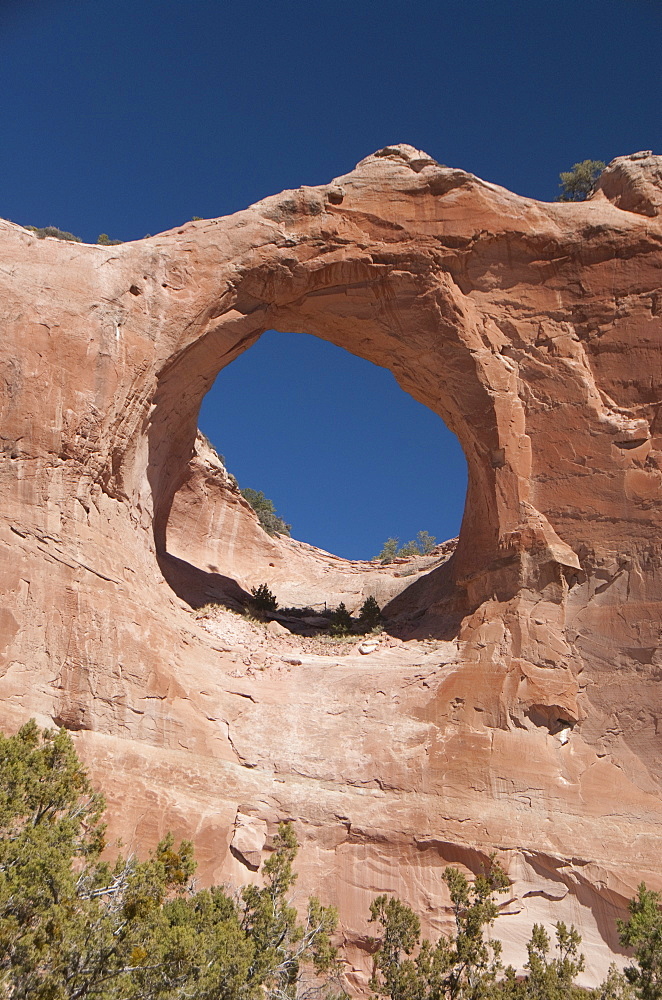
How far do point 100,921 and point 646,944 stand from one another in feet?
18.9

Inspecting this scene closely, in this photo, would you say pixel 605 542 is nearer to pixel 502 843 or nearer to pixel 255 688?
pixel 502 843

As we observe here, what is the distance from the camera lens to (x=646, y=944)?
8.80m

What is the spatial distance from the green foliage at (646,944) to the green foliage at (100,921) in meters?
3.29

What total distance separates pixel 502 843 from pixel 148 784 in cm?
494

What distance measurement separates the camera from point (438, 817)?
11.6 metres

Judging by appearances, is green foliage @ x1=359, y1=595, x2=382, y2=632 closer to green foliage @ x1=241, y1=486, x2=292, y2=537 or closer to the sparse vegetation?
the sparse vegetation

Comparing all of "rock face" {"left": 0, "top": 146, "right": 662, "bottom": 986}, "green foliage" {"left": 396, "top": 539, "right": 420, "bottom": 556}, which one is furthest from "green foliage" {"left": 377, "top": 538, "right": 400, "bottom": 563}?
"rock face" {"left": 0, "top": 146, "right": 662, "bottom": 986}

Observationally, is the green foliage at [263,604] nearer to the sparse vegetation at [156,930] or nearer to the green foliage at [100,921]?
the sparse vegetation at [156,930]

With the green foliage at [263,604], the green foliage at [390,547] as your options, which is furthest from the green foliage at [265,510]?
the green foliage at [263,604]

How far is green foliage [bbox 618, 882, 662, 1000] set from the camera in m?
8.52

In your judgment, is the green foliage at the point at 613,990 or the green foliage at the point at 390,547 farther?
the green foliage at the point at 390,547

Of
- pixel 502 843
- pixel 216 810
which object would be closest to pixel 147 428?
pixel 216 810

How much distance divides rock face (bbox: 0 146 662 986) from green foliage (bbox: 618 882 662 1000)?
1.45 metres

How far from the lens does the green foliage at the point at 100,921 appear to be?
688 cm
